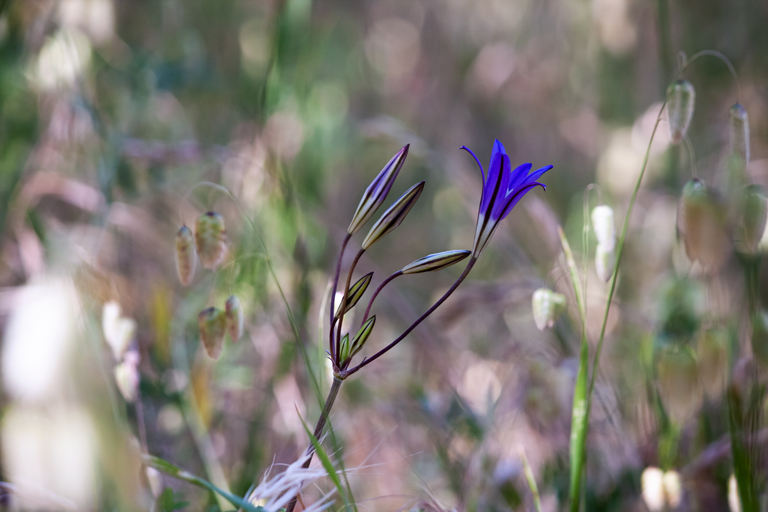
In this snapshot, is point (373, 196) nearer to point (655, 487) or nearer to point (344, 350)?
point (344, 350)

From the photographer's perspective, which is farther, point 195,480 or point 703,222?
point 703,222

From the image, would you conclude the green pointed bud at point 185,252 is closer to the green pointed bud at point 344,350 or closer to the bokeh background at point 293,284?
the bokeh background at point 293,284

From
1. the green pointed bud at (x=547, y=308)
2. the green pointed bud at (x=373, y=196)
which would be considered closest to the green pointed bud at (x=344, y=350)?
the green pointed bud at (x=373, y=196)

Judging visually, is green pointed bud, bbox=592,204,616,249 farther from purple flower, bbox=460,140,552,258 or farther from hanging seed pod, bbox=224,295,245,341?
hanging seed pod, bbox=224,295,245,341

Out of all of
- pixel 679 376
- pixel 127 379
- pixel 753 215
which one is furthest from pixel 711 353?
pixel 127 379

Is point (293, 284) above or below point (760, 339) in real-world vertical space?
above

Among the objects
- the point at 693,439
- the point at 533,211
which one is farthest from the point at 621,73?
the point at 693,439
